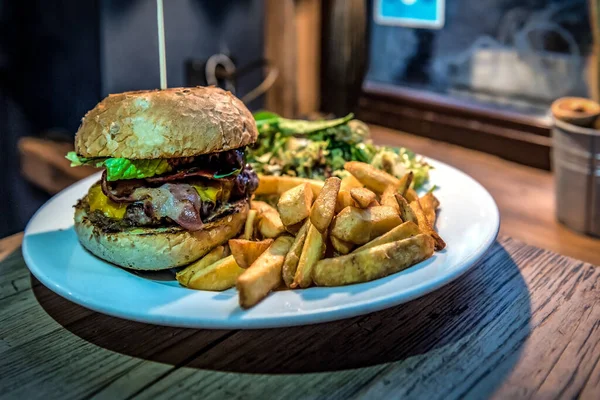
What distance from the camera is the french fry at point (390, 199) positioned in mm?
1716

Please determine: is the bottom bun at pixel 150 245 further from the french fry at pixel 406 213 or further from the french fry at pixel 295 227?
the french fry at pixel 406 213

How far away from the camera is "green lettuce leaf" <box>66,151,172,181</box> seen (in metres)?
1.74

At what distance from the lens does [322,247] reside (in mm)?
1561

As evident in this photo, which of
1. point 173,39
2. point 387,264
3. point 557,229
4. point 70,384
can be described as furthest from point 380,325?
point 173,39

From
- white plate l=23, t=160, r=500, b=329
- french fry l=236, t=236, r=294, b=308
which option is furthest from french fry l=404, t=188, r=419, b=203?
french fry l=236, t=236, r=294, b=308

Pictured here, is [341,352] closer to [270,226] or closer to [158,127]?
[270,226]

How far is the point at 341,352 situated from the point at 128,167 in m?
0.82

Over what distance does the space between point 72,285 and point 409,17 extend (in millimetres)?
3630

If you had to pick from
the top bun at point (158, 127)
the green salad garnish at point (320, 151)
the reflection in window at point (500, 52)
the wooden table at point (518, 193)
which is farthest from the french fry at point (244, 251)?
the reflection in window at point (500, 52)

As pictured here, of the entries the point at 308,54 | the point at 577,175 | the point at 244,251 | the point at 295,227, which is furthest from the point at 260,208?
the point at 308,54

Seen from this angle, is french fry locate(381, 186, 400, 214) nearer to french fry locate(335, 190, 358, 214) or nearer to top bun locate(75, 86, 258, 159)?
french fry locate(335, 190, 358, 214)

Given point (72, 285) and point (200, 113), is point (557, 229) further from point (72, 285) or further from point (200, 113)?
point (72, 285)

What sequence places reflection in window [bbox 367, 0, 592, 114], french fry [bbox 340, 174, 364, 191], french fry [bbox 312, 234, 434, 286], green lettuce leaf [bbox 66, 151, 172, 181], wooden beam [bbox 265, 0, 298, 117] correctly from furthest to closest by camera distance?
wooden beam [bbox 265, 0, 298, 117], reflection in window [bbox 367, 0, 592, 114], french fry [bbox 340, 174, 364, 191], green lettuce leaf [bbox 66, 151, 172, 181], french fry [bbox 312, 234, 434, 286]

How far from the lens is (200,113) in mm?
1764
